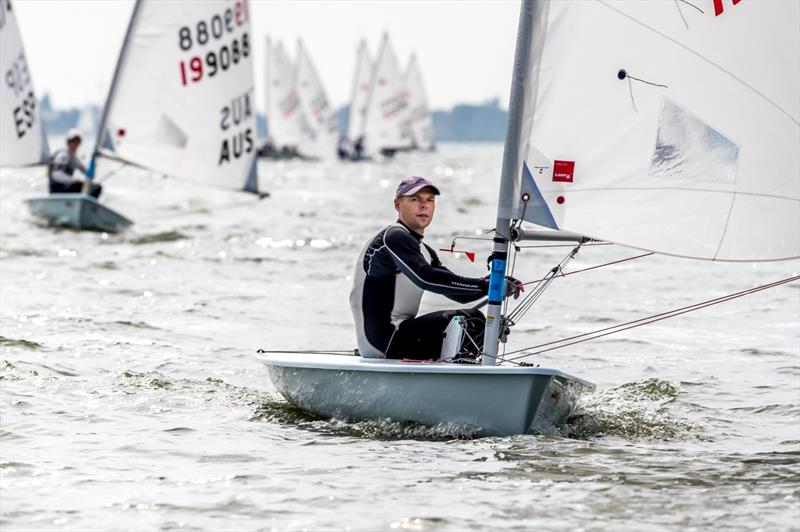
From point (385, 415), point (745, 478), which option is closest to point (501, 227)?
point (385, 415)

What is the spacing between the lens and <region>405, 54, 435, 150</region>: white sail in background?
61.6m

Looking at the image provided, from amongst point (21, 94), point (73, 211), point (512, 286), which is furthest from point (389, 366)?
point (21, 94)

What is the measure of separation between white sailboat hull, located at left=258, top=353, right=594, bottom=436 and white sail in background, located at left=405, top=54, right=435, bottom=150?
5298 cm

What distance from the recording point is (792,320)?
10.4 m

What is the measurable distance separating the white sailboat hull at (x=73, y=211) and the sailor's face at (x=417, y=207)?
1016 centimetres

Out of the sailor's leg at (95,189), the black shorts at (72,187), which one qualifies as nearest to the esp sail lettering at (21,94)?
the black shorts at (72,187)

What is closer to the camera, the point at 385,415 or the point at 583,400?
the point at 385,415

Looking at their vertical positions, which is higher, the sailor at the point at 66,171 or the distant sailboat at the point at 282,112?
the distant sailboat at the point at 282,112

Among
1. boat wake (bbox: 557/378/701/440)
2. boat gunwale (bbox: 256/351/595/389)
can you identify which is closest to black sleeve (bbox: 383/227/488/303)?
boat gunwale (bbox: 256/351/595/389)

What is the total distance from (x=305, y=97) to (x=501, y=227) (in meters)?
52.2

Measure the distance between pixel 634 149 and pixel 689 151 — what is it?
0.23m

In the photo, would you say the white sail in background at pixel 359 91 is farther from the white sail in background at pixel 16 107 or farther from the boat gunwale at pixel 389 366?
the boat gunwale at pixel 389 366

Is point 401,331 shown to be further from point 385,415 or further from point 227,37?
point 227,37

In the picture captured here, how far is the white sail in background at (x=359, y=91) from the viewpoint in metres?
55.2
